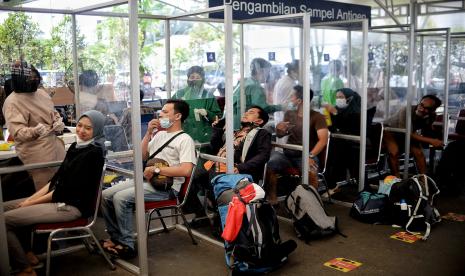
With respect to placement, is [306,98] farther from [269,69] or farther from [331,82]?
[331,82]

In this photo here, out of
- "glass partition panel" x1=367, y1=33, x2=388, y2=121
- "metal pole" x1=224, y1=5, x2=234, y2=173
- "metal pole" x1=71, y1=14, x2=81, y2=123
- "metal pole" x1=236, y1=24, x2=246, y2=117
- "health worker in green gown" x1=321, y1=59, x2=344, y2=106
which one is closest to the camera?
"metal pole" x1=224, y1=5, x2=234, y2=173

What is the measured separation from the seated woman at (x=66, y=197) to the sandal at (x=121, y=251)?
46cm

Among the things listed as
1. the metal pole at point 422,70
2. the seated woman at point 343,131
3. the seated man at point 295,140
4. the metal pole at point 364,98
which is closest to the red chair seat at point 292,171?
the seated man at point 295,140

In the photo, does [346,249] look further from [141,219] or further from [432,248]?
[141,219]

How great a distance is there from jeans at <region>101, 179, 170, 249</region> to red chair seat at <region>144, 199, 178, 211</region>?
0.09ft

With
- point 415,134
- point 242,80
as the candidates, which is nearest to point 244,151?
point 242,80

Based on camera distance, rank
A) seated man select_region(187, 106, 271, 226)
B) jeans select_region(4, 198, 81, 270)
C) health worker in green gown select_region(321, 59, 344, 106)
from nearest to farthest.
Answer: jeans select_region(4, 198, 81, 270) < seated man select_region(187, 106, 271, 226) < health worker in green gown select_region(321, 59, 344, 106)

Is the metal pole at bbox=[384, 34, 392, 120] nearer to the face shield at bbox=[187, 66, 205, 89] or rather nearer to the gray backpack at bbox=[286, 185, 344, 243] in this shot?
the gray backpack at bbox=[286, 185, 344, 243]

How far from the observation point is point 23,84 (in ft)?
12.1

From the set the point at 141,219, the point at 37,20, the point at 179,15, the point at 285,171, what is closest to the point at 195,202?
the point at 285,171

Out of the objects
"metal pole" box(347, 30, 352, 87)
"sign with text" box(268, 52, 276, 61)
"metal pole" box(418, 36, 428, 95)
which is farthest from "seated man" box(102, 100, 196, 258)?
"metal pole" box(418, 36, 428, 95)

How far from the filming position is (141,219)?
10.8ft

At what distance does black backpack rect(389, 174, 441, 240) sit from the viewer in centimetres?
439

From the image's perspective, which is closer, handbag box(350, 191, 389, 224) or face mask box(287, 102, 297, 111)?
handbag box(350, 191, 389, 224)
